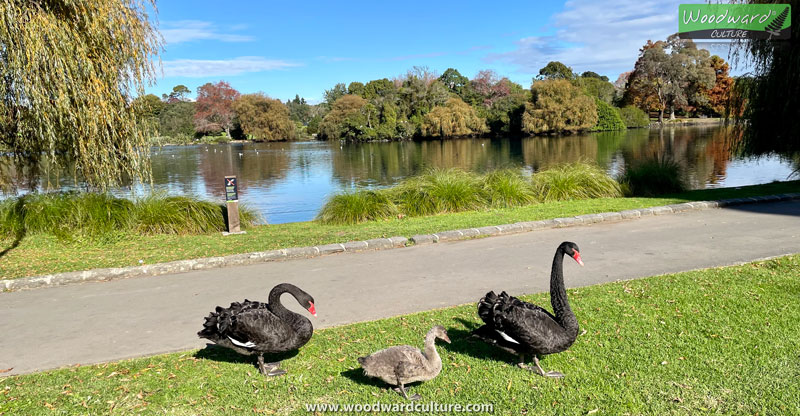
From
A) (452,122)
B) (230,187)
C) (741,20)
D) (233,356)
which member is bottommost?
(233,356)

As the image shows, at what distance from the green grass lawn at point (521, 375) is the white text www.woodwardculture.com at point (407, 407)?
0.08 metres

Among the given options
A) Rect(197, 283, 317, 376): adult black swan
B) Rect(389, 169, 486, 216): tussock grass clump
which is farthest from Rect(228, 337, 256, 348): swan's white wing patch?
Rect(389, 169, 486, 216): tussock grass clump

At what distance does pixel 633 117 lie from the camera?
7719cm

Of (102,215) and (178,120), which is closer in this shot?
(102,215)

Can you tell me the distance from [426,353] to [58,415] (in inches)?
122

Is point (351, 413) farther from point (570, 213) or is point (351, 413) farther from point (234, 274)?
point (570, 213)

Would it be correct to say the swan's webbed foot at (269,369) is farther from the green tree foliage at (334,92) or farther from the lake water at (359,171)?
the green tree foliage at (334,92)

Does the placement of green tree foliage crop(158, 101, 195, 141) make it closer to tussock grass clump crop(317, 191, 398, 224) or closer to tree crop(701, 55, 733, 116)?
tussock grass clump crop(317, 191, 398, 224)

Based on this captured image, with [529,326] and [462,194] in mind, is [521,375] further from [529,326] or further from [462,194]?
[462,194]

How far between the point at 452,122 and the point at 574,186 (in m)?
58.0

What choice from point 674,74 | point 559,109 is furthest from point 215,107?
point 674,74

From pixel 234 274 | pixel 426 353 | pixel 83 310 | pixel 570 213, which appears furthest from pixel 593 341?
pixel 570 213

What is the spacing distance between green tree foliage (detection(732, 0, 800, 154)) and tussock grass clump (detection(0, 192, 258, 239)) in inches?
644

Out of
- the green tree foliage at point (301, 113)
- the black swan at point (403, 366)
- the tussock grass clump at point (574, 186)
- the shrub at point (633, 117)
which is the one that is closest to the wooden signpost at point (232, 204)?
the black swan at point (403, 366)
